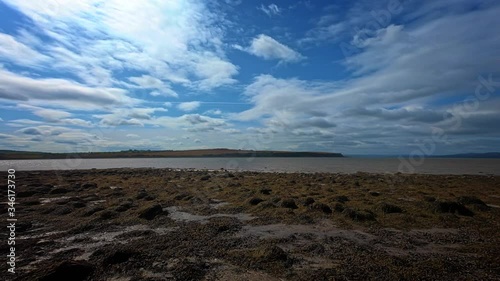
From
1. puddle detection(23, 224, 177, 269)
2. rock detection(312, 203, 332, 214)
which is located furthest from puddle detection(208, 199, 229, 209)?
rock detection(312, 203, 332, 214)

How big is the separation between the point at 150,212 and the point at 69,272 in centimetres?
946

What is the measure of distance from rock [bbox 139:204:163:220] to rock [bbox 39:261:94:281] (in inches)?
334

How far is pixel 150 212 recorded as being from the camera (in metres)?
18.3

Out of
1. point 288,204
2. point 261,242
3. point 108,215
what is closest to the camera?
point 261,242

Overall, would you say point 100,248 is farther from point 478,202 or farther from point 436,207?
point 478,202

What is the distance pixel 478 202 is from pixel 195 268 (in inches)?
908

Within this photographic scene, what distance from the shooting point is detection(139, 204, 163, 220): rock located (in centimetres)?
1789

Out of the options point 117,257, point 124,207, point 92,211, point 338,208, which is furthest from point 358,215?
point 92,211

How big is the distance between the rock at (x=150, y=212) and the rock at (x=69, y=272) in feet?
27.8

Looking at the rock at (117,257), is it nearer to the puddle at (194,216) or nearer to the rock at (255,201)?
the puddle at (194,216)

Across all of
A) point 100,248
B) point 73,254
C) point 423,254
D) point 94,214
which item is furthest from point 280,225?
point 94,214

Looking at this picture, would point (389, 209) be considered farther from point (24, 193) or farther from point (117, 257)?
point (24, 193)

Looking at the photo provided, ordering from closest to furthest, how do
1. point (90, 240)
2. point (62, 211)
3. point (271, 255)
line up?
point (271, 255) → point (90, 240) → point (62, 211)

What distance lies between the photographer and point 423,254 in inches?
436
